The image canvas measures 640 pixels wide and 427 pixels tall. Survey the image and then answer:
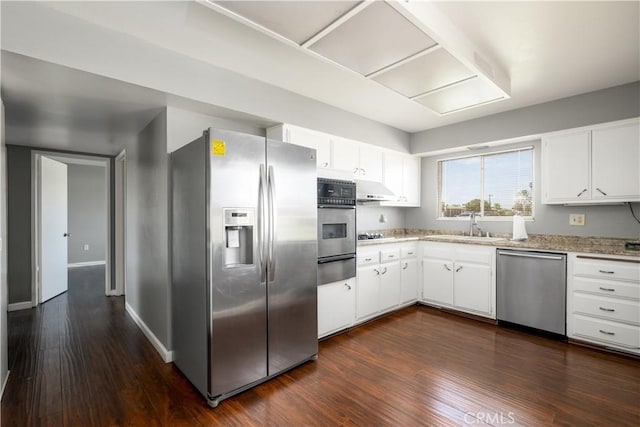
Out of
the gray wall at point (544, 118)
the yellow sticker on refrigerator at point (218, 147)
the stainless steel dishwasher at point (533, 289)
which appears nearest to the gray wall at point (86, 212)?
the yellow sticker on refrigerator at point (218, 147)

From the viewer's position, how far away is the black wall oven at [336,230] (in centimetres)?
302

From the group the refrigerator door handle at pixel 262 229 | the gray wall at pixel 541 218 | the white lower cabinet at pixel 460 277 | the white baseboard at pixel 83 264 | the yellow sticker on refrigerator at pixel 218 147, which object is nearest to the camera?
the yellow sticker on refrigerator at pixel 218 147

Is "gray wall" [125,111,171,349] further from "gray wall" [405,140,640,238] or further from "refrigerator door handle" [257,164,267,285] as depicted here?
"gray wall" [405,140,640,238]

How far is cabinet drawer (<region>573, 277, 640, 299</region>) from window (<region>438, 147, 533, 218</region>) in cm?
111

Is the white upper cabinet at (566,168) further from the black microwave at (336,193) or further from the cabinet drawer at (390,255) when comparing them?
the black microwave at (336,193)

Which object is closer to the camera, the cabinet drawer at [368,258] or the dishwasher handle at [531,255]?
the dishwasher handle at [531,255]

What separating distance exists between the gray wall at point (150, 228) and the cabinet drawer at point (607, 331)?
12.6 ft

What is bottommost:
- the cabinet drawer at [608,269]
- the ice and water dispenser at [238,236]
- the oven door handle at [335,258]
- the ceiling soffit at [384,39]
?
the cabinet drawer at [608,269]

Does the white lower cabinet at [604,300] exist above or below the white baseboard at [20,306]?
above

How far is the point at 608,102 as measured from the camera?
10.3 ft

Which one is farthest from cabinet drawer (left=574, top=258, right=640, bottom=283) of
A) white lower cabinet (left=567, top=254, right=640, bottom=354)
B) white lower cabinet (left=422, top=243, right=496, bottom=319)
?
white lower cabinet (left=422, top=243, right=496, bottom=319)

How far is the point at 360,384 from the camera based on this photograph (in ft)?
7.59

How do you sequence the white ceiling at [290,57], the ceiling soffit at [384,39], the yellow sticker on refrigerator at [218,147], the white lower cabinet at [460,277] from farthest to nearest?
the white lower cabinet at [460,277], the yellow sticker on refrigerator at [218,147], the white ceiling at [290,57], the ceiling soffit at [384,39]

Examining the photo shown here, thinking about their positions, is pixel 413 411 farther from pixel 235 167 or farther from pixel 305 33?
pixel 305 33
